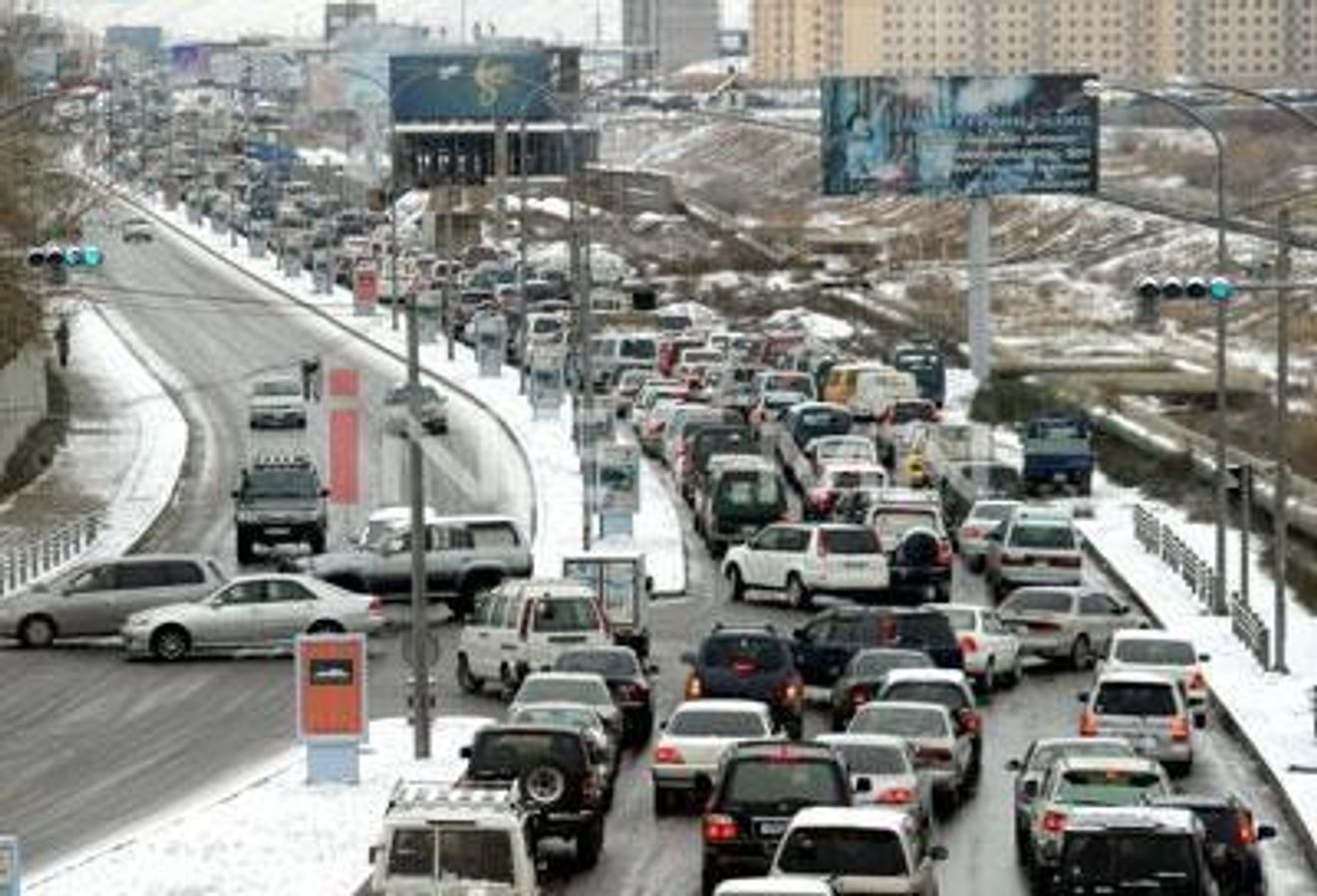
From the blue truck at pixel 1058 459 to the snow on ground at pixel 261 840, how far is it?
3208 cm

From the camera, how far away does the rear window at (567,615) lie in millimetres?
43062

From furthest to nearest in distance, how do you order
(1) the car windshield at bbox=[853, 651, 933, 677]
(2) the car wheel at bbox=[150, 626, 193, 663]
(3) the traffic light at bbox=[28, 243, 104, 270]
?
(2) the car wheel at bbox=[150, 626, 193, 663] < (3) the traffic light at bbox=[28, 243, 104, 270] < (1) the car windshield at bbox=[853, 651, 933, 677]

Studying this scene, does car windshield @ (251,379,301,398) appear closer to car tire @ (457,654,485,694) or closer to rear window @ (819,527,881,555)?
rear window @ (819,527,881,555)

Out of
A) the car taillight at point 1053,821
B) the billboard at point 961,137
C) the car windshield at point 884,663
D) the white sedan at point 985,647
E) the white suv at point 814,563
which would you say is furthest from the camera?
the billboard at point 961,137

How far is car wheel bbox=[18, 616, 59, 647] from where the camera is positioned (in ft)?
160

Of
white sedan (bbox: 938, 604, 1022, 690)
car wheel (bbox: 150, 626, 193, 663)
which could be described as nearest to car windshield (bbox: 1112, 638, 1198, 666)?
white sedan (bbox: 938, 604, 1022, 690)

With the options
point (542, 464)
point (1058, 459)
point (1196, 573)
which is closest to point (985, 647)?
point (1196, 573)

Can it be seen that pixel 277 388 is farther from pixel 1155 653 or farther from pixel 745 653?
pixel 745 653

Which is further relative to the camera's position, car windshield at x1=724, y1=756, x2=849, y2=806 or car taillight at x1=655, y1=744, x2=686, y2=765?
car taillight at x1=655, y1=744, x2=686, y2=765

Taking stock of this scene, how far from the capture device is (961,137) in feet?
287

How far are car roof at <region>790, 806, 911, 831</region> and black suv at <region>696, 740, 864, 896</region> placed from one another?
2059 mm

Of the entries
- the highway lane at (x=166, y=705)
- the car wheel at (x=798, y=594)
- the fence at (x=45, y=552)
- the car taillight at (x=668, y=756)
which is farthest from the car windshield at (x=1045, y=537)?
the car taillight at (x=668, y=756)

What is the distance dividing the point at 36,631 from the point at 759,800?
2179cm

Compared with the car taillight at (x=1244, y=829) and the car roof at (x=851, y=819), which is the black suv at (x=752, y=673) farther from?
the car roof at (x=851, y=819)
